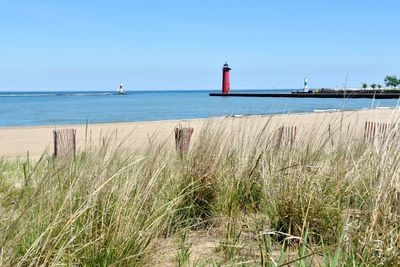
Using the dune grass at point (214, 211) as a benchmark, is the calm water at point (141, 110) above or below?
below

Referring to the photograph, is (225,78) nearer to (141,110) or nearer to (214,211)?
(141,110)

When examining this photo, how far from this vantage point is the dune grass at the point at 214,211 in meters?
2.19

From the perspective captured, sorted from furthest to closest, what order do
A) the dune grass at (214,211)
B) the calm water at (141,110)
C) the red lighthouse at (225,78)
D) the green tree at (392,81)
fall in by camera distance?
the green tree at (392,81) < the red lighthouse at (225,78) < the calm water at (141,110) < the dune grass at (214,211)

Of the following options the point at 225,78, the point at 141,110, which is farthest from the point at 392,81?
the point at 141,110

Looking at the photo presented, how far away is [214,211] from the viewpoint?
11.4 feet

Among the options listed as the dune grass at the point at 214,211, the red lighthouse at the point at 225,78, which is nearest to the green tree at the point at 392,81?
the red lighthouse at the point at 225,78

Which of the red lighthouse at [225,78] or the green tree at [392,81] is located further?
the green tree at [392,81]

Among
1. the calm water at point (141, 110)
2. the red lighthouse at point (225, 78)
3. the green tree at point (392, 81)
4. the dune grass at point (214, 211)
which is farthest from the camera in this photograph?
the green tree at point (392, 81)

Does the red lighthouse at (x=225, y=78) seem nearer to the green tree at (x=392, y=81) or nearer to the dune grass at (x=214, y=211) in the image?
the green tree at (x=392, y=81)

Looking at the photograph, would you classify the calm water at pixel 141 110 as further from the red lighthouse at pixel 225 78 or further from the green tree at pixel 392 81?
the green tree at pixel 392 81

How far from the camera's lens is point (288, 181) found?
3.11 metres

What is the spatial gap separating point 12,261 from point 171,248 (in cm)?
109

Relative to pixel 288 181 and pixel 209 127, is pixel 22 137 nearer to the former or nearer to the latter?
pixel 209 127

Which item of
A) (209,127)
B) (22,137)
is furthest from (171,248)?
(22,137)
